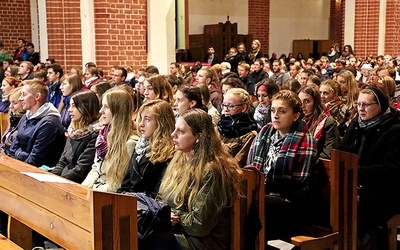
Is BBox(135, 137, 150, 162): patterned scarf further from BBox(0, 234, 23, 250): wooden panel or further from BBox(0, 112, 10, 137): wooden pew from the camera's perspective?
BBox(0, 112, 10, 137): wooden pew

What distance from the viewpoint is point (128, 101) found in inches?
209

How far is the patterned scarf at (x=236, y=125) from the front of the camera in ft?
18.4

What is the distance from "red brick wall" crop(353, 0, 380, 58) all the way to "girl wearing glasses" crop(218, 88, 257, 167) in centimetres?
1290

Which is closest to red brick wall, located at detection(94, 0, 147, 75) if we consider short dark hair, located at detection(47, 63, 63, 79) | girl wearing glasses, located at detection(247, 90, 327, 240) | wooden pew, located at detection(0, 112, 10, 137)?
short dark hair, located at detection(47, 63, 63, 79)

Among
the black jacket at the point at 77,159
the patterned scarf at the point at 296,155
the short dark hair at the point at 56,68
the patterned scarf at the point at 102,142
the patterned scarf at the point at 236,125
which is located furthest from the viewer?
the short dark hair at the point at 56,68

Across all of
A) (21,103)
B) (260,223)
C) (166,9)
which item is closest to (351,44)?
(166,9)

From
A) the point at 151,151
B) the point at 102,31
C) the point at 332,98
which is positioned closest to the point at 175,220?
the point at 151,151

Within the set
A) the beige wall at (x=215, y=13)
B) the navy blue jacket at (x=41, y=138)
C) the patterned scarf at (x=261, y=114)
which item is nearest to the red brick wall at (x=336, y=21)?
the beige wall at (x=215, y=13)

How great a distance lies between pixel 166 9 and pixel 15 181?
322 inches

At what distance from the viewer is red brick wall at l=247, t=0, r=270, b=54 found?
25.2 metres

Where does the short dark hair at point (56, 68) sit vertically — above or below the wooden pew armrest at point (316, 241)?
above

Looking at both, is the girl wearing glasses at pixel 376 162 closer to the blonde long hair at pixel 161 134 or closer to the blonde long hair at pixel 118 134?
the blonde long hair at pixel 161 134

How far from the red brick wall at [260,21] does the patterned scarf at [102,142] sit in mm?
20387

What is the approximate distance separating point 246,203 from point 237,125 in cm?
144
